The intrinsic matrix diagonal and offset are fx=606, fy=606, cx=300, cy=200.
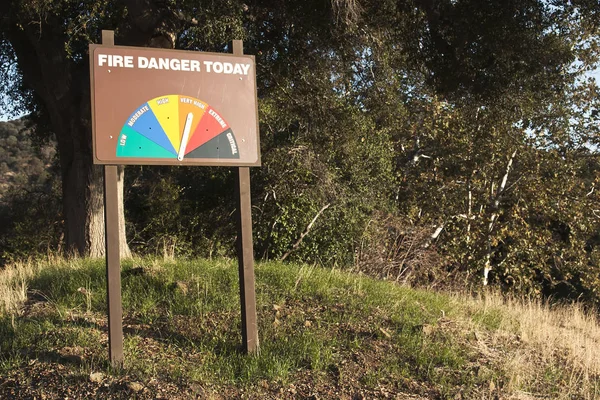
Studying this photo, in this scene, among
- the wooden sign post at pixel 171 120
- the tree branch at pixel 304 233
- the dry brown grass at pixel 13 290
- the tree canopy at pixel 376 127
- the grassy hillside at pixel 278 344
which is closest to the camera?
the grassy hillside at pixel 278 344

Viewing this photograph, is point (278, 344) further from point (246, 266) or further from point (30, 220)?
point (30, 220)

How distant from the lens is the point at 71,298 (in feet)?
21.8

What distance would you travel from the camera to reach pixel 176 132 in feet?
17.4

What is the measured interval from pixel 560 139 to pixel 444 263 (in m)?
6.47

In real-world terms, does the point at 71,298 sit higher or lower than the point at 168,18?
lower

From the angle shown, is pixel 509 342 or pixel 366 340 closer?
pixel 366 340

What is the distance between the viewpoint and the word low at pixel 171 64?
5.16 m

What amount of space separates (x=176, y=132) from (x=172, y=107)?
228 mm

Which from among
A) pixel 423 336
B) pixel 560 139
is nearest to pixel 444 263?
pixel 560 139

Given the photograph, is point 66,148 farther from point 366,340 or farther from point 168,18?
point 366,340

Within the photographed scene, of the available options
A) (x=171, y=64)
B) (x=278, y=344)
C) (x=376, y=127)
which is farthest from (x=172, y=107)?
(x=376, y=127)

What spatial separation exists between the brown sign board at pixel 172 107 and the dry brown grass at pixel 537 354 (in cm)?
293

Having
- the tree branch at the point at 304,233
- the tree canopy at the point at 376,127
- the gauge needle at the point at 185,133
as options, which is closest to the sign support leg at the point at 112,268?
the gauge needle at the point at 185,133

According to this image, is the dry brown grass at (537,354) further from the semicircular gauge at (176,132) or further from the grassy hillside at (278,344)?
the semicircular gauge at (176,132)
